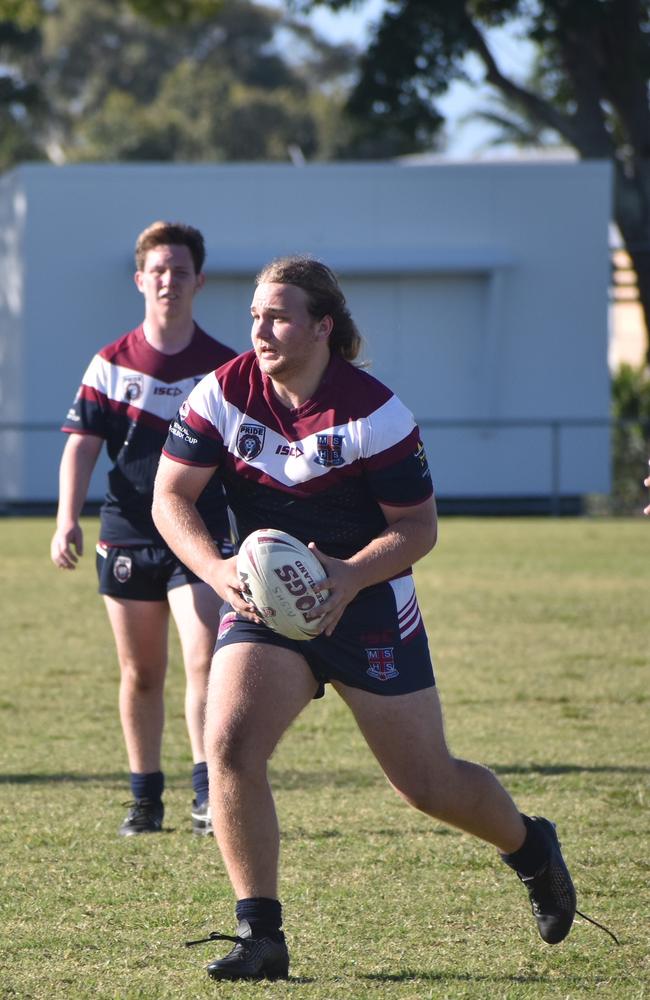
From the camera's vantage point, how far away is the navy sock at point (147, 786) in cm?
647

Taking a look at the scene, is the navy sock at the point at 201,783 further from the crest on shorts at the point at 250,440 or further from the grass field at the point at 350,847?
the crest on shorts at the point at 250,440

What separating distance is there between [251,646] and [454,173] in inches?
827

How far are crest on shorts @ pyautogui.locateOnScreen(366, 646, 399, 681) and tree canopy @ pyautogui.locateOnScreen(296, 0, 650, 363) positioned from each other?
22.2m

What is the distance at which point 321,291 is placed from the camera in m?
4.72

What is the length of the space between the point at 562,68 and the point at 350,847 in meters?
22.8

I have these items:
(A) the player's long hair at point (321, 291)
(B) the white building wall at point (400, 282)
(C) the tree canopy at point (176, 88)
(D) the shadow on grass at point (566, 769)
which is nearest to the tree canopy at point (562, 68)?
(B) the white building wall at point (400, 282)

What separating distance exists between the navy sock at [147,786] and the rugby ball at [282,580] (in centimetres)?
224

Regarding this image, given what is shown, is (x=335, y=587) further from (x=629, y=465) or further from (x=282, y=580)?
(x=629, y=465)

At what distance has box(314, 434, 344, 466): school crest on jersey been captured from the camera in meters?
4.57

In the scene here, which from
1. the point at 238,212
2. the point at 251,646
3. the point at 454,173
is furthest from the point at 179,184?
the point at 251,646

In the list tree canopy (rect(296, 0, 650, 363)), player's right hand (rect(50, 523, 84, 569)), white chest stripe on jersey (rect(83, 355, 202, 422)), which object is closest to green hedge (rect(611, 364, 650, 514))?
tree canopy (rect(296, 0, 650, 363))

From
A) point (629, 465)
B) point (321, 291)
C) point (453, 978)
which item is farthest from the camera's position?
point (629, 465)

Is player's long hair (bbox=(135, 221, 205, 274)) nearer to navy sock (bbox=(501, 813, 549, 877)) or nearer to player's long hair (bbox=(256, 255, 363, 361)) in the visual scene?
player's long hair (bbox=(256, 255, 363, 361))

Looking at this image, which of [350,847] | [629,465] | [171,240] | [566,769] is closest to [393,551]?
[350,847]
